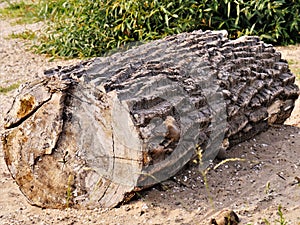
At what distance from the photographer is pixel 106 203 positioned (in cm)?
320

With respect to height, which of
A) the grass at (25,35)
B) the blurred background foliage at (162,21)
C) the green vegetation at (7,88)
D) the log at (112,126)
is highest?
the log at (112,126)

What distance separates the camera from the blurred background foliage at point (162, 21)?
261 inches

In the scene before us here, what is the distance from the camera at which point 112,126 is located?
307 cm

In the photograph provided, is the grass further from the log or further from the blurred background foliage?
the log

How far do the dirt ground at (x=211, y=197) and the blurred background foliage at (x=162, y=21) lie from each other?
9.38ft

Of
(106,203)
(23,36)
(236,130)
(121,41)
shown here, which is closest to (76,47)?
(121,41)

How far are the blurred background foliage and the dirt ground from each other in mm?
2860

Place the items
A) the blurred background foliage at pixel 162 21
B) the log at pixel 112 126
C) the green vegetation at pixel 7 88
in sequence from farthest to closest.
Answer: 1. the blurred background foliage at pixel 162 21
2. the green vegetation at pixel 7 88
3. the log at pixel 112 126

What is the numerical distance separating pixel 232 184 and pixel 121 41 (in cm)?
362

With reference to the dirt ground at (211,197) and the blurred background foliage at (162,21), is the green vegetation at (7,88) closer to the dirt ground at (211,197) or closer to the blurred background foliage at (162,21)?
the blurred background foliage at (162,21)

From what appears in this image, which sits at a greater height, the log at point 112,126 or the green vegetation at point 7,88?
the log at point 112,126

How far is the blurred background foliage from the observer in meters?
6.62

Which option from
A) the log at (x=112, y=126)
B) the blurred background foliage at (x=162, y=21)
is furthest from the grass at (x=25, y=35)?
the log at (x=112, y=126)

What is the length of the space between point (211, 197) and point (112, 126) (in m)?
0.69
